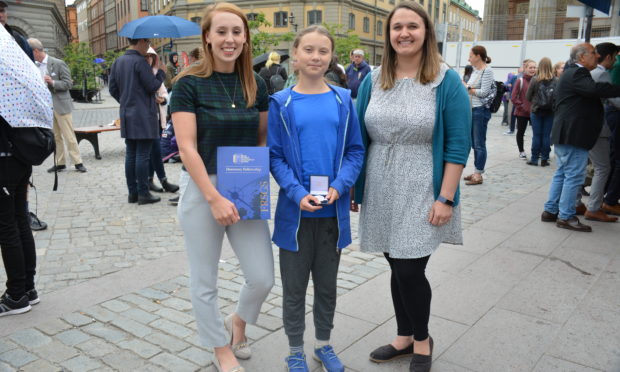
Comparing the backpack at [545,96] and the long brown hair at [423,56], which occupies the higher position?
the long brown hair at [423,56]

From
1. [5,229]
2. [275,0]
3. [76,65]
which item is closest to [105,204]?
[5,229]

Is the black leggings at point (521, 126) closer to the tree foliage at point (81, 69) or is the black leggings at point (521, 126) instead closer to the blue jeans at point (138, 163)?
the blue jeans at point (138, 163)

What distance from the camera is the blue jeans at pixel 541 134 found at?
963 centimetres

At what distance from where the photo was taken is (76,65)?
31078mm

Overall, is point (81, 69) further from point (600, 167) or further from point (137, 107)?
point (600, 167)

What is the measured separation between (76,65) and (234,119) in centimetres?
3212

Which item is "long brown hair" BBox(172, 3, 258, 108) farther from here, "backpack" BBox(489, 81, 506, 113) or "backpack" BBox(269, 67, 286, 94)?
"backpack" BBox(269, 67, 286, 94)

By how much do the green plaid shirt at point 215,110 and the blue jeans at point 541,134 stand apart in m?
8.29

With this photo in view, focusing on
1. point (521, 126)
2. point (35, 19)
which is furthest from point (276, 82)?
point (35, 19)

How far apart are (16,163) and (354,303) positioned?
244cm

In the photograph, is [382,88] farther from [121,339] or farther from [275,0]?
[275,0]

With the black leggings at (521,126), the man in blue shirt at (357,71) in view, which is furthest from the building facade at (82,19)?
the black leggings at (521,126)

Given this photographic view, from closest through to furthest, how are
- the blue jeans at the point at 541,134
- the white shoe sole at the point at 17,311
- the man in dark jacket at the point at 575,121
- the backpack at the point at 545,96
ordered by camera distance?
1. the white shoe sole at the point at 17,311
2. the man in dark jacket at the point at 575,121
3. the backpack at the point at 545,96
4. the blue jeans at the point at 541,134

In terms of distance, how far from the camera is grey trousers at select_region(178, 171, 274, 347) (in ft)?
8.64
